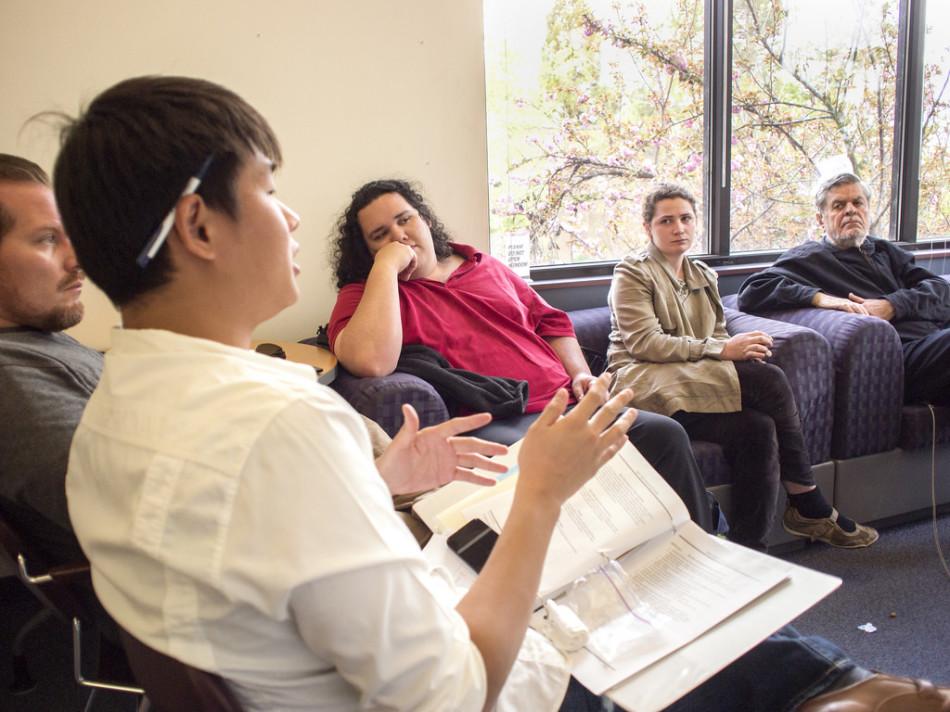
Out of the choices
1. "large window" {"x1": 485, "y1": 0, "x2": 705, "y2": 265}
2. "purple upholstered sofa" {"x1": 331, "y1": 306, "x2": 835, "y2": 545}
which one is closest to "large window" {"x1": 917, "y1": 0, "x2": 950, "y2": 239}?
"large window" {"x1": 485, "y1": 0, "x2": 705, "y2": 265}

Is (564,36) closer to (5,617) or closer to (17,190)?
(17,190)

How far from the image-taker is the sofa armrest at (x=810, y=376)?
2.16m

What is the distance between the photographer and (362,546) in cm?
51

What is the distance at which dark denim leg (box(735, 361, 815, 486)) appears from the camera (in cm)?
208

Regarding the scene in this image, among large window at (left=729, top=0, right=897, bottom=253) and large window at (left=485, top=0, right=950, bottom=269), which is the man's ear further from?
large window at (left=729, top=0, right=897, bottom=253)

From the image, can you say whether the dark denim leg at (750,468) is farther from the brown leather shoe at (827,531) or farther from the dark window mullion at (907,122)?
the dark window mullion at (907,122)

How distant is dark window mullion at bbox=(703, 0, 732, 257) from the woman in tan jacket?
1047 millimetres

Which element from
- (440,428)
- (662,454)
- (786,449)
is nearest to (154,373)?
(440,428)

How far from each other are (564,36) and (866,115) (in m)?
1.71

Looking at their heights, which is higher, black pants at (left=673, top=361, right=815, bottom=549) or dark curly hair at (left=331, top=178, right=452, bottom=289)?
dark curly hair at (left=331, top=178, right=452, bottom=289)

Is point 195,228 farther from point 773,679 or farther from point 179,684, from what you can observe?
point 773,679

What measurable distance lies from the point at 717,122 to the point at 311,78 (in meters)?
1.88

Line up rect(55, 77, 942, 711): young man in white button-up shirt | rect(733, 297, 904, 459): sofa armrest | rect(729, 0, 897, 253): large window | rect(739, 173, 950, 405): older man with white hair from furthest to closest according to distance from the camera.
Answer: rect(729, 0, 897, 253): large window → rect(739, 173, 950, 405): older man with white hair → rect(733, 297, 904, 459): sofa armrest → rect(55, 77, 942, 711): young man in white button-up shirt

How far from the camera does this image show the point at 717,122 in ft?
10.4
